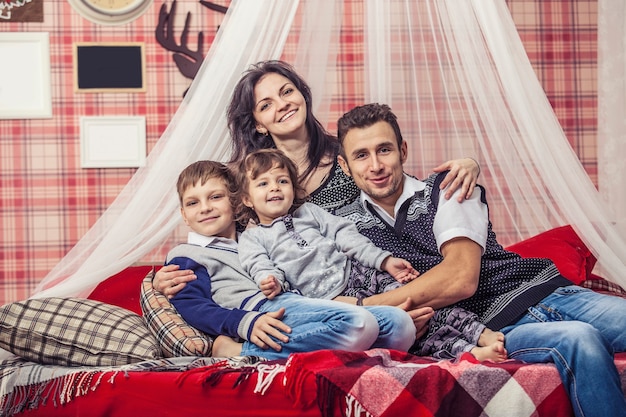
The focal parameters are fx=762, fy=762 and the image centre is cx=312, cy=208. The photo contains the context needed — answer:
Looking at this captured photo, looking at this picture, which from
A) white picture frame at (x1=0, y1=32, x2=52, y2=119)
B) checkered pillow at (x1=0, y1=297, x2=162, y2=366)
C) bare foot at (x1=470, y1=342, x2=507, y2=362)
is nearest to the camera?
bare foot at (x1=470, y1=342, x2=507, y2=362)

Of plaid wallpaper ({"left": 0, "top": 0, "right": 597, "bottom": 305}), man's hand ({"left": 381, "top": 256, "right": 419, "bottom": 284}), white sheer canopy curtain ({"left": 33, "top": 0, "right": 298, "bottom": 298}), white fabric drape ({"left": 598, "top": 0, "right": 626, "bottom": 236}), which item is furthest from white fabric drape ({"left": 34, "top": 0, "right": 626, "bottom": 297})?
plaid wallpaper ({"left": 0, "top": 0, "right": 597, "bottom": 305})

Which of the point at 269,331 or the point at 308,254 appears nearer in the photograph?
the point at 269,331

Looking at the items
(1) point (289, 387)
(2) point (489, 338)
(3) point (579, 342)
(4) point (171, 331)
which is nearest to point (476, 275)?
(2) point (489, 338)

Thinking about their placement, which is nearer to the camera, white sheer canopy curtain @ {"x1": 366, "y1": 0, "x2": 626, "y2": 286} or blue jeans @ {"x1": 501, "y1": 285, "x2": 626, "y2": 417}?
blue jeans @ {"x1": 501, "y1": 285, "x2": 626, "y2": 417}

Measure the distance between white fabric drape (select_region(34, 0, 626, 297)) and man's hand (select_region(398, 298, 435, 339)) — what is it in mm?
649

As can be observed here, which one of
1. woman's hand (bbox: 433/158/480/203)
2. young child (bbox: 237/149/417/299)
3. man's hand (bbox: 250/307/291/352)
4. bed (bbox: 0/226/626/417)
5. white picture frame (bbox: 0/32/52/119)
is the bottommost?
bed (bbox: 0/226/626/417)

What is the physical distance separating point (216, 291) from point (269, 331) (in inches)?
13.0

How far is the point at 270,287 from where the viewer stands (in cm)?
215

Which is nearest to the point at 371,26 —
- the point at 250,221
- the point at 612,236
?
the point at 250,221

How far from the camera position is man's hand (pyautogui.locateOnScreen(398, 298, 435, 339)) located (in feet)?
7.00

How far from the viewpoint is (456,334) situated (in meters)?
2.15

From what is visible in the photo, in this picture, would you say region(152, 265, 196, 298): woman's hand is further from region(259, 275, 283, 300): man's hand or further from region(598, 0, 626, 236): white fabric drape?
region(598, 0, 626, 236): white fabric drape

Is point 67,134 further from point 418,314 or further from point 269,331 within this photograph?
point 418,314

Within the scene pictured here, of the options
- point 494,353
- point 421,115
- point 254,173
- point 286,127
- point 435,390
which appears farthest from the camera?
point 421,115
